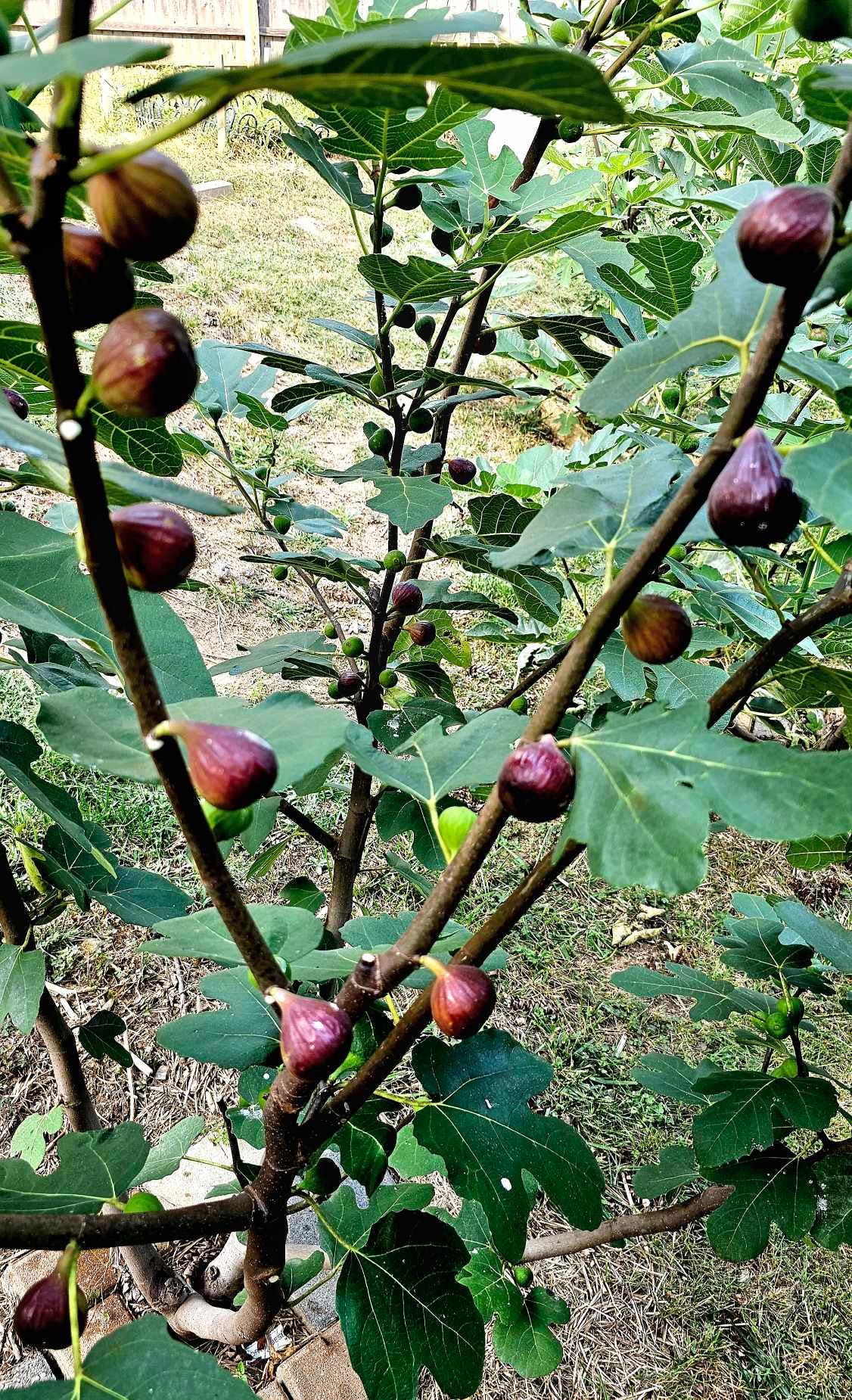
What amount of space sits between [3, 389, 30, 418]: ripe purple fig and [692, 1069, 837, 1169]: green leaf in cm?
102

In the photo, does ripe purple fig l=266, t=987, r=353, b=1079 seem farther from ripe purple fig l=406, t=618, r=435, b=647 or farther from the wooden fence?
the wooden fence

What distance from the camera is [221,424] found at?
4.03 meters

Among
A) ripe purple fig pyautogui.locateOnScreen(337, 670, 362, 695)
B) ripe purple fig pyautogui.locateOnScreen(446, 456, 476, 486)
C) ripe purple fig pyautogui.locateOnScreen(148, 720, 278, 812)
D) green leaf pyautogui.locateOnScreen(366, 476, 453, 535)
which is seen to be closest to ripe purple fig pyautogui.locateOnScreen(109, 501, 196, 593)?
ripe purple fig pyautogui.locateOnScreen(148, 720, 278, 812)

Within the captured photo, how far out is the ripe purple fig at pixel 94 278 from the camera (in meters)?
0.38

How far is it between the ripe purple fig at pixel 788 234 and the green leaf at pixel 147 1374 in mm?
645

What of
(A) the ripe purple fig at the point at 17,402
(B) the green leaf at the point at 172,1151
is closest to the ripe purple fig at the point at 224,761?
(A) the ripe purple fig at the point at 17,402

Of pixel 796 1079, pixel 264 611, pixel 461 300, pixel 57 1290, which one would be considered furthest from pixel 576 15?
pixel 264 611

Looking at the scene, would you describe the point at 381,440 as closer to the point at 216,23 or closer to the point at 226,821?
the point at 226,821

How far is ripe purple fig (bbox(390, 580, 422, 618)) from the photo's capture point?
1.30m

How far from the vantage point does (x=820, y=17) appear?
46cm

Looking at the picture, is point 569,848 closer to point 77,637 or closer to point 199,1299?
point 77,637

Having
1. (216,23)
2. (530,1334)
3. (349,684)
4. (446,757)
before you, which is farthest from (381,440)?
(216,23)

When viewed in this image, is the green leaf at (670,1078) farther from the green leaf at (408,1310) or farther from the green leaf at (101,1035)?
the green leaf at (101,1035)

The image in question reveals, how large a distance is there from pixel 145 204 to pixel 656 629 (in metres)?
0.36
